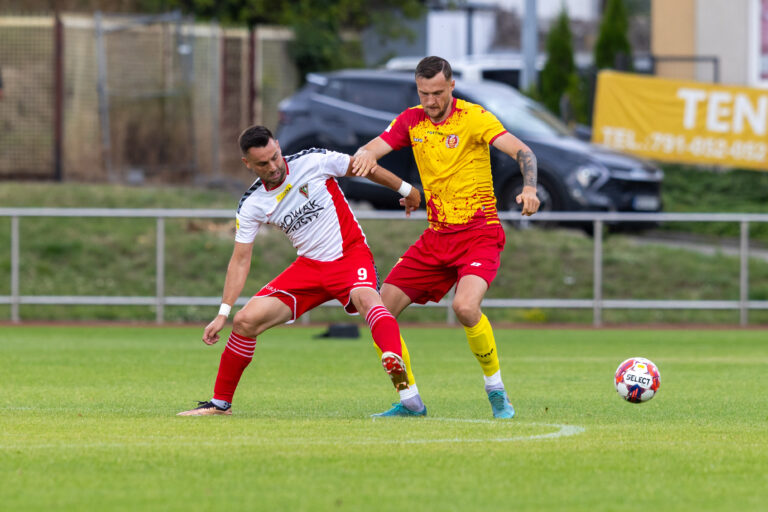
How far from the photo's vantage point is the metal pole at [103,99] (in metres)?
24.4

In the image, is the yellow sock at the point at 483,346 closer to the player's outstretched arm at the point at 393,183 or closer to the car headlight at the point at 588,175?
the player's outstretched arm at the point at 393,183

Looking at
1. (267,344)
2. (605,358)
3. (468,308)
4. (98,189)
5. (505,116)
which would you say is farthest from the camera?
(98,189)

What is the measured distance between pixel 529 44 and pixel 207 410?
18.5 meters

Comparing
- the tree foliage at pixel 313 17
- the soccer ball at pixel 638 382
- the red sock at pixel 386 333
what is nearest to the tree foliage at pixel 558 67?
the tree foliage at pixel 313 17

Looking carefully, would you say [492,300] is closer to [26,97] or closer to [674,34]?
[26,97]

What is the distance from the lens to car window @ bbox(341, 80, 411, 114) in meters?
21.2

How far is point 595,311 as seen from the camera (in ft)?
59.4

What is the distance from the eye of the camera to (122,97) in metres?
25.1

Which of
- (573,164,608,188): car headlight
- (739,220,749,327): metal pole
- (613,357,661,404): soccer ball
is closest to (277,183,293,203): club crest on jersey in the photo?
(613,357,661,404): soccer ball

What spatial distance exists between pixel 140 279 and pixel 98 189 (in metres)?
3.76

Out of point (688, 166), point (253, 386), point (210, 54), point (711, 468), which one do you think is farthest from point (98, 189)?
point (711, 468)

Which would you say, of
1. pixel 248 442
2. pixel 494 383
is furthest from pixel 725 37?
pixel 248 442

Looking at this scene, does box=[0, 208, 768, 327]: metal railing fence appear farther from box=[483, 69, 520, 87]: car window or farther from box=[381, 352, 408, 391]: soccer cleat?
box=[483, 69, 520, 87]: car window

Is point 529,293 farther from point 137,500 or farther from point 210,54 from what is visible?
point 137,500
